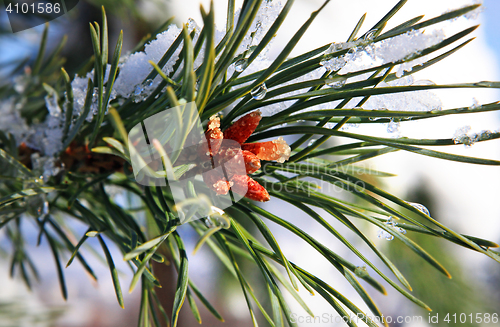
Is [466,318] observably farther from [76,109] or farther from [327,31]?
[327,31]

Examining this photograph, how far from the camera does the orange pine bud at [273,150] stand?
0.21 m

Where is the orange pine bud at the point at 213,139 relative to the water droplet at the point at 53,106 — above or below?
below

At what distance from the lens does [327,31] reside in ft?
3.87

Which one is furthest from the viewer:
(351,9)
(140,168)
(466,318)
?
(351,9)

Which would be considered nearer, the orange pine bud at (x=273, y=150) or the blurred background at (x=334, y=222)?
the orange pine bud at (x=273, y=150)

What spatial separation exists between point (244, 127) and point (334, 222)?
3.13 ft

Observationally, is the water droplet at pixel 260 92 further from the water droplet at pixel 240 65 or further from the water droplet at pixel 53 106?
the water droplet at pixel 53 106

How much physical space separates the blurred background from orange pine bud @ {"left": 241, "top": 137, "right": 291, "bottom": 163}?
12.5 inches

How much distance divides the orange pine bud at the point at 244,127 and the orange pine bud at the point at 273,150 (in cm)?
1

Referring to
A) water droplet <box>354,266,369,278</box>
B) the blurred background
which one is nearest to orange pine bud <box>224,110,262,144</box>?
water droplet <box>354,266,369,278</box>

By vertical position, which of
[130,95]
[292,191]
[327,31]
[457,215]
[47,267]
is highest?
[327,31]

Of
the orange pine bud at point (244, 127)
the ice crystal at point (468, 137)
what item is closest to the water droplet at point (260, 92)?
the orange pine bud at point (244, 127)

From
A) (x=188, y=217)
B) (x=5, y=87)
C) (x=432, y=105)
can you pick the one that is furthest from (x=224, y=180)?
(x=5, y=87)

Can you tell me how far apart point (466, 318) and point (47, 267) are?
1.86 m
